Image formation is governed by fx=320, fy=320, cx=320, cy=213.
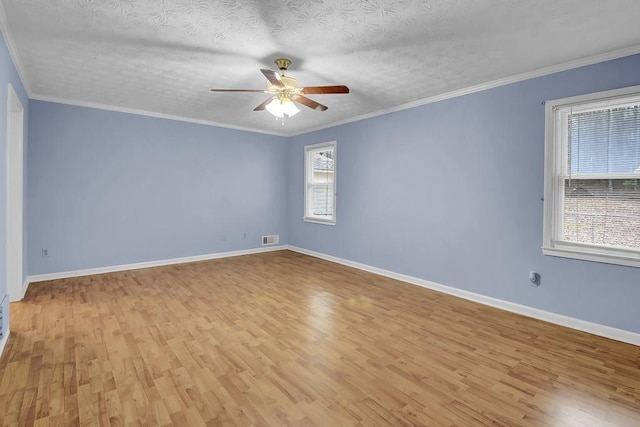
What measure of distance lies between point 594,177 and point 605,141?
331 mm

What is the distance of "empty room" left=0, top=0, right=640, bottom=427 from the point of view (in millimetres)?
2109

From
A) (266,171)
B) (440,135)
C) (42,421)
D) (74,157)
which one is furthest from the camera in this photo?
(266,171)

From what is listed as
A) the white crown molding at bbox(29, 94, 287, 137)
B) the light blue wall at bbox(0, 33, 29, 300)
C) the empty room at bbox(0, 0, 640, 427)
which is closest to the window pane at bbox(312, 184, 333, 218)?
the empty room at bbox(0, 0, 640, 427)

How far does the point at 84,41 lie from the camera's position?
275 cm

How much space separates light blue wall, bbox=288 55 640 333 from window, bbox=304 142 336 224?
387 millimetres

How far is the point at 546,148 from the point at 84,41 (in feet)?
14.4

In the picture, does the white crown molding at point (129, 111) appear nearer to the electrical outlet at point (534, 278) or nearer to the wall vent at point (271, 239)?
the wall vent at point (271, 239)

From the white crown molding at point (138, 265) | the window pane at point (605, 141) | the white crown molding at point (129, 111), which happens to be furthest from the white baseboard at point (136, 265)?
the window pane at point (605, 141)

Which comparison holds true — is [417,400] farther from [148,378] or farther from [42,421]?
[42,421]

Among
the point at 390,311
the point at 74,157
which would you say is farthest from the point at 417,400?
the point at 74,157

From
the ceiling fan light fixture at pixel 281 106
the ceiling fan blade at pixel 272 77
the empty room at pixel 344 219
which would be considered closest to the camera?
the empty room at pixel 344 219

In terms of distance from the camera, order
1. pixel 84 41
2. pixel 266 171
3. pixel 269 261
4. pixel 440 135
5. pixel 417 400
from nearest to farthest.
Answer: pixel 417 400
pixel 84 41
pixel 440 135
pixel 269 261
pixel 266 171

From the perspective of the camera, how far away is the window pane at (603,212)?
111 inches

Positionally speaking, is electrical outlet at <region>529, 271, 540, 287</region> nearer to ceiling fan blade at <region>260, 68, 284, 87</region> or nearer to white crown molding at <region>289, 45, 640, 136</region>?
white crown molding at <region>289, 45, 640, 136</region>
